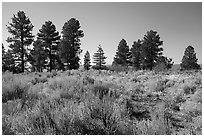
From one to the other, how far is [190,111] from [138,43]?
40.1m

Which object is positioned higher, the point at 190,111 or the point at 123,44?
the point at 123,44

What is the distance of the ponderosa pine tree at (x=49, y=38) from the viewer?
1249 inches

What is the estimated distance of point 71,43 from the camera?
106ft

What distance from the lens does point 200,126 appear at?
13.5 ft

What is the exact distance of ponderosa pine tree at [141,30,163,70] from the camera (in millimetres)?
38406

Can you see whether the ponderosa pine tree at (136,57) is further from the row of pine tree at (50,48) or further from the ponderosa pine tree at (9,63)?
the ponderosa pine tree at (9,63)

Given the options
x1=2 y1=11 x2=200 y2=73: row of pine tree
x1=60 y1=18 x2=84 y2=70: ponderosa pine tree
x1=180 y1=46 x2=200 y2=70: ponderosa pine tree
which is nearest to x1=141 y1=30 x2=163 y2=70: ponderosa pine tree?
x1=2 y1=11 x2=200 y2=73: row of pine tree

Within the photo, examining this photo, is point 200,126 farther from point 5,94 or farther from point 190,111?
point 5,94

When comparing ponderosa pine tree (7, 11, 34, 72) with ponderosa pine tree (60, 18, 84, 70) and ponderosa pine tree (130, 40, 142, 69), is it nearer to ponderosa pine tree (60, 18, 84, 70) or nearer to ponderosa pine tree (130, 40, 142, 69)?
ponderosa pine tree (60, 18, 84, 70)

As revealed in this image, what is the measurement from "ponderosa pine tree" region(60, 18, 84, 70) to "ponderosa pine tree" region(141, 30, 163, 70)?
13143 millimetres

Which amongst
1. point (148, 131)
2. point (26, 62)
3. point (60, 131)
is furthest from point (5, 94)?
point (26, 62)

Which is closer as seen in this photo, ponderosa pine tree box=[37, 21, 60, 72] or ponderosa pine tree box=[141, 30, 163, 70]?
ponderosa pine tree box=[37, 21, 60, 72]

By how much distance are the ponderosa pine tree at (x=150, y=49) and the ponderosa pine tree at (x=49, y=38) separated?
54.4ft

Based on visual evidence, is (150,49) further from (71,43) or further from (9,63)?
(9,63)
